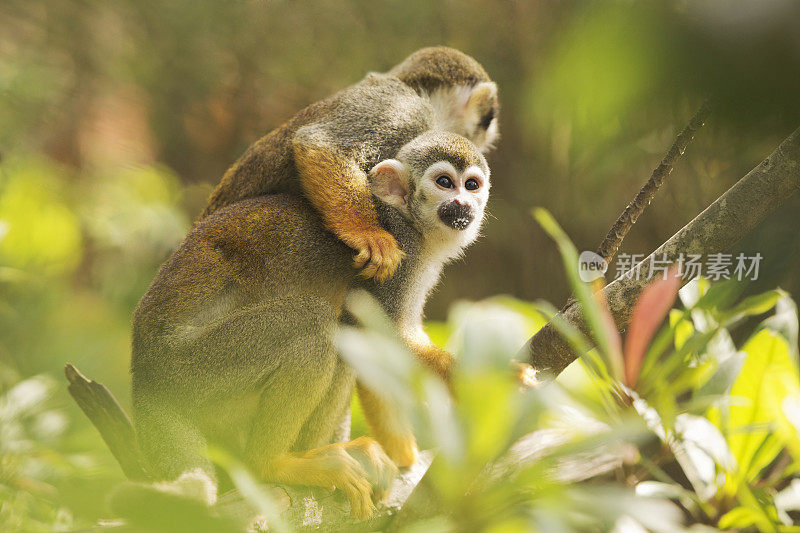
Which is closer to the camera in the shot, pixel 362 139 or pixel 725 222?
pixel 725 222

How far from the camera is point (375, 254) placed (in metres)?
1.78

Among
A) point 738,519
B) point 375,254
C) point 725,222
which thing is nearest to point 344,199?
point 375,254

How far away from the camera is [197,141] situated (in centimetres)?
471

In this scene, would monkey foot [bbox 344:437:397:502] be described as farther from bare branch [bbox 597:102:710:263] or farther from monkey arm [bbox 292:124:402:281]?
bare branch [bbox 597:102:710:263]

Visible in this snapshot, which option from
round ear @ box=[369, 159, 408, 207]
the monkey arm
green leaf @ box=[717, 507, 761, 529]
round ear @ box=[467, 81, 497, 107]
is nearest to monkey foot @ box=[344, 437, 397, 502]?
the monkey arm

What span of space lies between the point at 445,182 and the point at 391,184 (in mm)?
194

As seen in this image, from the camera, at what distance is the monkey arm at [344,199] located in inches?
70.7

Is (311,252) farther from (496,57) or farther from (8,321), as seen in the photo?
(496,57)

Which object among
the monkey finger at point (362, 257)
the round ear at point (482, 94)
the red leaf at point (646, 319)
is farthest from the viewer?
the round ear at point (482, 94)

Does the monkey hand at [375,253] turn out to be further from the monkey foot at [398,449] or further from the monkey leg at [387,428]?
the monkey foot at [398,449]

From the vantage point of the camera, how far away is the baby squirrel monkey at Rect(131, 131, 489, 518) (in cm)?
169

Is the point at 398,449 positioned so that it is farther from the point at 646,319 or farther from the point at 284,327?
the point at 646,319

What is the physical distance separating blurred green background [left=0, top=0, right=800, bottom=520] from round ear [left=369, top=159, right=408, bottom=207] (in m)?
0.55

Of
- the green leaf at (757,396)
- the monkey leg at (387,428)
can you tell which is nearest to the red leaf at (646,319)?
the green leaf at (757,396)
